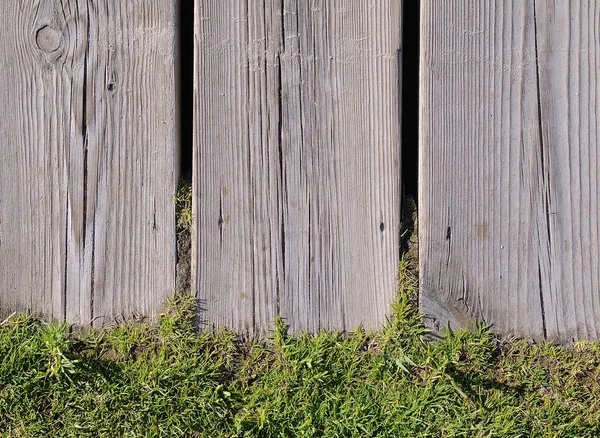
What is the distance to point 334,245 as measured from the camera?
227 centimetres

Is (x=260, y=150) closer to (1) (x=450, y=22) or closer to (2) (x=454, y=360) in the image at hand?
(1) (x=450, y=22)

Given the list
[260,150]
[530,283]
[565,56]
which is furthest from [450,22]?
[530,283]

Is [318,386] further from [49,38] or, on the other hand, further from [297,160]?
[49,38]

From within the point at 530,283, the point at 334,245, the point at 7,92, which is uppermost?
the point at 7,92

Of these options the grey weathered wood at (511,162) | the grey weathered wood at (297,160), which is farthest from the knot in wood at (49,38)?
the grey weathered wood at (511,162)

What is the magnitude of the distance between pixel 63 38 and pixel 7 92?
0.28m

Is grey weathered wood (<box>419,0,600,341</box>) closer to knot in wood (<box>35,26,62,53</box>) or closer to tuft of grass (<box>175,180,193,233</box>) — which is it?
tuft of grass (<box>175,180,193,233</box>)

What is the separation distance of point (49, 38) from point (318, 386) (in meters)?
1.54

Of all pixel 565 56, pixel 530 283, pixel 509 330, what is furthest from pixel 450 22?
pixel 509 330

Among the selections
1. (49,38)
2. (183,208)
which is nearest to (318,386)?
(183,208)

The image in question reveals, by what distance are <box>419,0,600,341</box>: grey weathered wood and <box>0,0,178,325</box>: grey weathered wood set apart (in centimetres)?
92

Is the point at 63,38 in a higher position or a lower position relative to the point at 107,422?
higher

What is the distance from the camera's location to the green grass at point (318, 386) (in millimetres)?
2271

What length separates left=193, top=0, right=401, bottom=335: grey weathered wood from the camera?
7.35 feet
